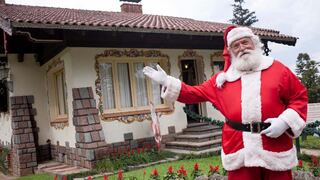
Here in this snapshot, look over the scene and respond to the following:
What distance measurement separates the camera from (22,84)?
10672 millimetres

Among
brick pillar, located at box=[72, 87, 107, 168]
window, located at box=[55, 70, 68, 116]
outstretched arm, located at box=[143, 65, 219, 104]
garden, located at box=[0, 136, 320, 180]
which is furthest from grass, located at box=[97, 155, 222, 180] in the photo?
window, located at box=[55, 70, 68, 116]

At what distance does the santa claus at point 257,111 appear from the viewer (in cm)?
302

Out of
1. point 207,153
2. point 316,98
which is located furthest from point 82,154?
point 316,98

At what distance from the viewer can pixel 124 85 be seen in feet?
31.3

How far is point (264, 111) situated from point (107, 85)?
655cm

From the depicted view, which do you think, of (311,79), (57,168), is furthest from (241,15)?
(57,168)

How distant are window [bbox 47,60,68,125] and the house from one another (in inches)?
1.1

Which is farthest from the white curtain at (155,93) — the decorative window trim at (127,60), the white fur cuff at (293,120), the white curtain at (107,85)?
the white fur cuff at (293,120)

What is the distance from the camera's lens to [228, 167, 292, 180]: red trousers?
120 inches

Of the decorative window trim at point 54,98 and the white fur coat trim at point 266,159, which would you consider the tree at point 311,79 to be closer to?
the decorative window trim at point 54,98

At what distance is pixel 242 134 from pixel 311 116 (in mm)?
10327

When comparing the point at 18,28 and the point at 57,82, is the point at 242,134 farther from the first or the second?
the point at 57,82

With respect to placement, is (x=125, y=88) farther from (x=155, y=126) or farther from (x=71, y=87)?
(x=71, y=87)

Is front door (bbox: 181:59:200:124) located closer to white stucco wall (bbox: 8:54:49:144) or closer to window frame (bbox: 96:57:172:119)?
window frame (bbox: 96:57:172:119)
